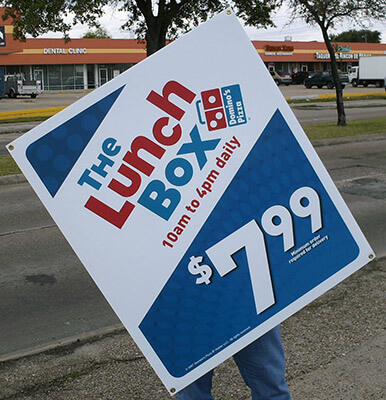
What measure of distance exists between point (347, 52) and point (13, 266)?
81343 mm

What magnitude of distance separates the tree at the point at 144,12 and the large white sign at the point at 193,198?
1713 cm

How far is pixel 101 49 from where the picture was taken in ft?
207

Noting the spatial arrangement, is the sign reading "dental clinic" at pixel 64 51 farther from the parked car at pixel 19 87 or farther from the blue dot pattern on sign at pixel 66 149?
the blue dot pattern on sign at pixel 66 149

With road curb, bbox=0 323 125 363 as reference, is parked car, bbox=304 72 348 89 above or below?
below

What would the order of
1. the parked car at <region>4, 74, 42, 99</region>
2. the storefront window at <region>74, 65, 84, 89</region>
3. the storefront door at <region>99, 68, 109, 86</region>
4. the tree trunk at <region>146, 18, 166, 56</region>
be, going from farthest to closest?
the storefront door at <region>99, 68, 109, 86</region> → the storefront window at <region>74, 65, 84, 89</region> → the parked car at <region>4, 74, 42, 99</region> → the tree trunk at <region>146, 18, 166, 56</region>

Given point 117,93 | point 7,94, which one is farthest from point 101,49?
point 117,93

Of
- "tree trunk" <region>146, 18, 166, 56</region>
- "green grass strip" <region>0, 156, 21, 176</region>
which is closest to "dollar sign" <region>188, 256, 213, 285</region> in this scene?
"green grass strip" <region>0, 156, 21, 176</region>

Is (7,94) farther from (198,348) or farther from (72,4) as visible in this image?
(198,348)

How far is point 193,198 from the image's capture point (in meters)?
2.16

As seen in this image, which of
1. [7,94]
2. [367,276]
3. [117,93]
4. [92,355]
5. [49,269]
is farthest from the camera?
[7,94]

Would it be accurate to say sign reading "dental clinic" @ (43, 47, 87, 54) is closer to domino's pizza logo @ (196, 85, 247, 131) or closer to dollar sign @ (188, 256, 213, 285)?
domino's pizza logo @ (196, 85, 247, 131)

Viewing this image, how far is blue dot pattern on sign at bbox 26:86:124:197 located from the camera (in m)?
2.08

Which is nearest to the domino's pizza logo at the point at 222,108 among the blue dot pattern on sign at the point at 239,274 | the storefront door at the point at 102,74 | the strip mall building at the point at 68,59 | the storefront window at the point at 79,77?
the blue dot pattern on sign at the point at 239,274

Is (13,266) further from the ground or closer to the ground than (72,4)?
closer to the ground
